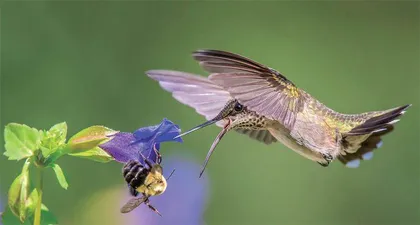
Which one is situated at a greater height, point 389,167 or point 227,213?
point 389,167

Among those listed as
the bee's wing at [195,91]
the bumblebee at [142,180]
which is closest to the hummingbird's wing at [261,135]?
the bee's wing at [195,91]

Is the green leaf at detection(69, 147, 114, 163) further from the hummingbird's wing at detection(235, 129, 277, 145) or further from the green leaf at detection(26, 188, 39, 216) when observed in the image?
the hummingbird's wing at detection(235, 129, 277, 145)

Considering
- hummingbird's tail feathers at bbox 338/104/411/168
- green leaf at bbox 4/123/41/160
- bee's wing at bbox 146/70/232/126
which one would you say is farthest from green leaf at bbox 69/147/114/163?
hummingbird's tail feathers at bbox 338/104/411/168

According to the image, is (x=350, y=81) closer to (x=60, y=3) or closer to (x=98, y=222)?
(x=60, y=3)

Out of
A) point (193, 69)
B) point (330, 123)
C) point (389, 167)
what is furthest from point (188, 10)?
point (330, 123)

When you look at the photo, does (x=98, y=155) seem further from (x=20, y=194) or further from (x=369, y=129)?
(x=369, y=129)

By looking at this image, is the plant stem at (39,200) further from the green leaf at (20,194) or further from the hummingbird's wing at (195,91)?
the hummingbird's wing at (195,91)
